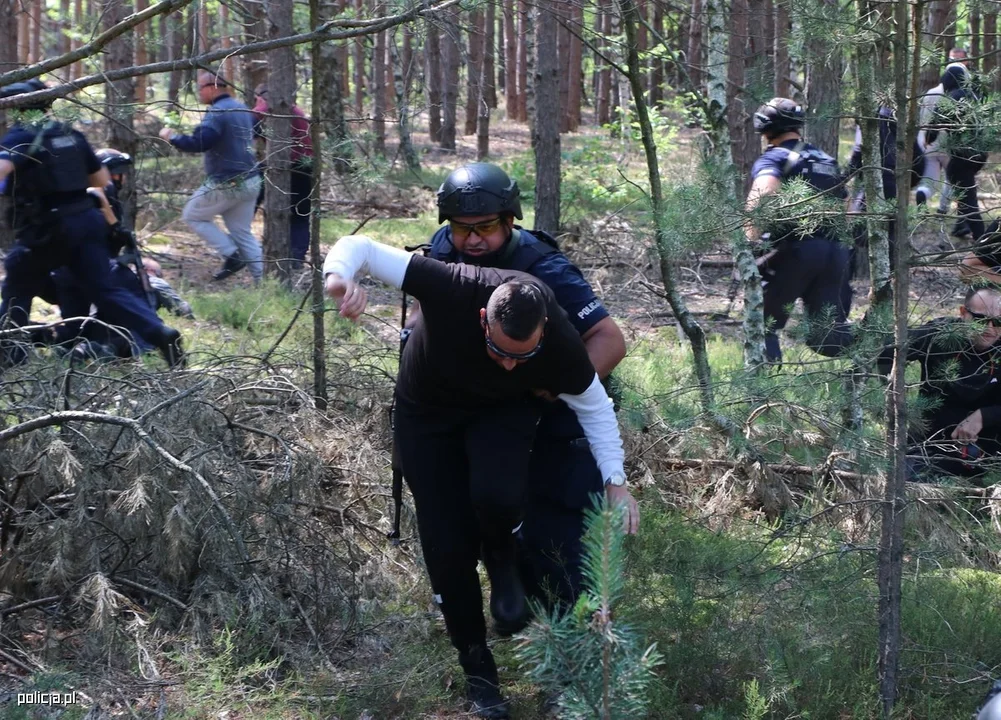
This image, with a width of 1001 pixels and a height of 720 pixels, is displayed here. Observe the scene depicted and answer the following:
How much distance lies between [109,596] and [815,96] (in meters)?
6.66

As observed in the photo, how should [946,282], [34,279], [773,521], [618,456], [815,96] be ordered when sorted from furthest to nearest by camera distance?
[815,96] → [34,279] → [773,521] → [946,282] → [618,456]

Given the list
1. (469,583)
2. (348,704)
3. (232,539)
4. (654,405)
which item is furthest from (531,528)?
(654,405)

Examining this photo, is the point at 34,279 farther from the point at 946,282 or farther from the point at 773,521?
the point at 946,282

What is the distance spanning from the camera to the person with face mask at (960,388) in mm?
4074

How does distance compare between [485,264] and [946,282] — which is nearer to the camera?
[485,264]

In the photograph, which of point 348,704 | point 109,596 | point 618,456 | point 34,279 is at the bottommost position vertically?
point 348,704

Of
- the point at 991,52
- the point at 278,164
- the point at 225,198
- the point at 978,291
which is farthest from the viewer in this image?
the point at 225,198

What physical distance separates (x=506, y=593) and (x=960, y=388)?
116 inches

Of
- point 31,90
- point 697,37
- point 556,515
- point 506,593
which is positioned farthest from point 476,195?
point 697,37

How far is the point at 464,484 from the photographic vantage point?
380cm

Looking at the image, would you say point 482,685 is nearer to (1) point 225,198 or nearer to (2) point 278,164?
(2) point 278,164

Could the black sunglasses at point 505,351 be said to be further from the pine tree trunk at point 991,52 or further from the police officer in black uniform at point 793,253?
the police officer in black uniform at point 793,253

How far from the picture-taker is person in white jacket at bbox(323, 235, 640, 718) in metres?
3.36

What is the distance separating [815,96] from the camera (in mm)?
8539
